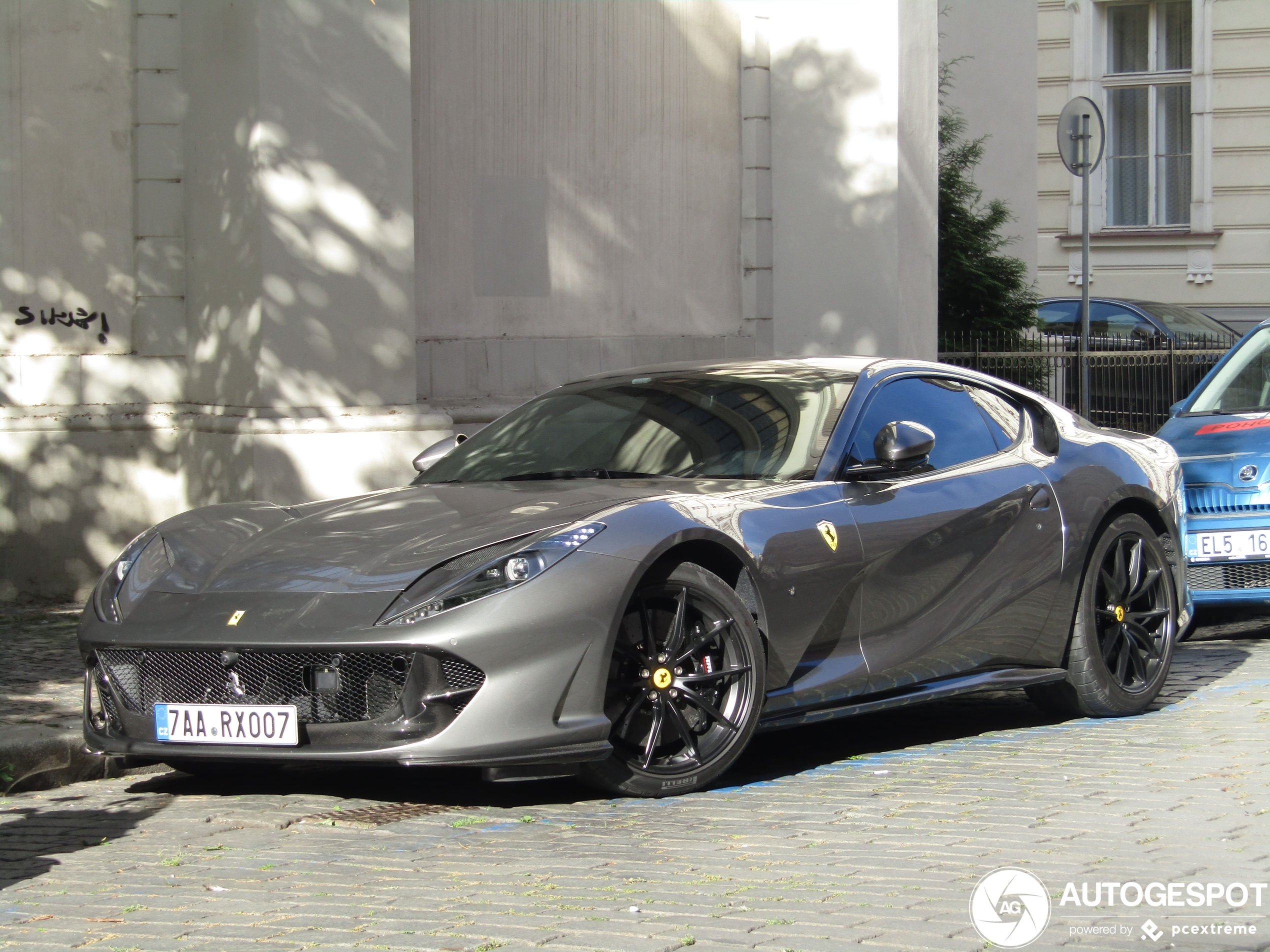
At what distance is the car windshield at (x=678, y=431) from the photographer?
606cm

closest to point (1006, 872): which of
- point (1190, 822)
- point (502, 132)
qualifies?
point (1190, 822)

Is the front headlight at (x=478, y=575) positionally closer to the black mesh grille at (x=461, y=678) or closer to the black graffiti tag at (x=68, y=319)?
the black mesh grille at (x=461, y=678)

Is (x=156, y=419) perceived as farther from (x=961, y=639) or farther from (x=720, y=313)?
(x=961, y=639)

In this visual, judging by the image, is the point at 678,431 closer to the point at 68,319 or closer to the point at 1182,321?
the point at 68,319

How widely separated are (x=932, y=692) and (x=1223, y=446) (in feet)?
12.5

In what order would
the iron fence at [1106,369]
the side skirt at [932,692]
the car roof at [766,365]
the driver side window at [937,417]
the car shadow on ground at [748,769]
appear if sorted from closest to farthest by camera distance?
the car shadow on ground at [748,769] < the side skirt at [932,692] < the driver side window at [937,417] < the car roof at [766,365] < the iron fence at [1106,369]

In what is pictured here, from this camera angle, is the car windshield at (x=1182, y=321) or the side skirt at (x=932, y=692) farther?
the car windshield at (x=1182, y=321)

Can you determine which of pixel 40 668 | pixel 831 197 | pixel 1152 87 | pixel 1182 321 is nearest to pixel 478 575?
pixel 40 668

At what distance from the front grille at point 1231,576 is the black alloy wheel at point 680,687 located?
417 centimetres

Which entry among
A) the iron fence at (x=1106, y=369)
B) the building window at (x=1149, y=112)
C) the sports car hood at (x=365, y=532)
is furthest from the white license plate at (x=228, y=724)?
the building window at (x=1149, y=112)

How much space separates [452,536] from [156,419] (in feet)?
19.2

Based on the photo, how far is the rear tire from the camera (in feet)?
22.1

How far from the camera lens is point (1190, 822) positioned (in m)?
5.05

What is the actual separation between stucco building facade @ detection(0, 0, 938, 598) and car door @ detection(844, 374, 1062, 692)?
14.9 ft
